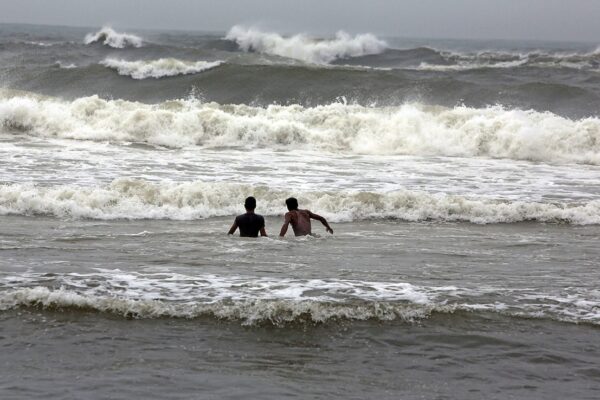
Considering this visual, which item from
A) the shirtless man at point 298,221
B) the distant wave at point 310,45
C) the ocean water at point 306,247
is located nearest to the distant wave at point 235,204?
the ocean water at point 306,247

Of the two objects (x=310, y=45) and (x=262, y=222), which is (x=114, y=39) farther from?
(x=262, y=222)

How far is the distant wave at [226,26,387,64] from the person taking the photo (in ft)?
154

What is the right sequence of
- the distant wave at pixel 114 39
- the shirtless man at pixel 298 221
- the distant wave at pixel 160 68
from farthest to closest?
1. the distant wave at pixel 114 39
2. the distant wave at pixel 160 68
3. the shirtless man at pixel 298 221

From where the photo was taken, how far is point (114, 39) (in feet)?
137

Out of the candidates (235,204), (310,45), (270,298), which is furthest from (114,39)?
(270,298)

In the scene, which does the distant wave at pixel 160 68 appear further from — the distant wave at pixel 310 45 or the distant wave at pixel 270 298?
the distant wave at pixel 270 298

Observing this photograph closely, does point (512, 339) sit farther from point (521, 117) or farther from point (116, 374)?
point (521, 117)

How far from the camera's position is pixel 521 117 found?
20.5 meters

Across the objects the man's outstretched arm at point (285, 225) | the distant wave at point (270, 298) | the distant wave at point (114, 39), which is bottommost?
the distant wave at point (270, 298)

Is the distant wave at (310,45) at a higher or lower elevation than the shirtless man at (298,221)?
higher

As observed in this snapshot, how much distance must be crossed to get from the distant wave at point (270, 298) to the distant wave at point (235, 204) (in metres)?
4.28

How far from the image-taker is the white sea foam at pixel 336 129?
19.0 metres

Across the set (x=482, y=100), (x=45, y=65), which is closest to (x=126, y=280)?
(x=482, y=100)

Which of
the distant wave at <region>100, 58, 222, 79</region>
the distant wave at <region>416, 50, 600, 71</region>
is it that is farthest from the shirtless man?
the distant wave at <region>416, 50, 600, 71</region>
